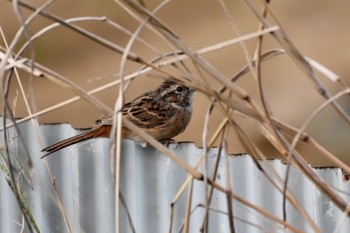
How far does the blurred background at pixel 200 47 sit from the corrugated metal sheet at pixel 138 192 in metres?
8.55

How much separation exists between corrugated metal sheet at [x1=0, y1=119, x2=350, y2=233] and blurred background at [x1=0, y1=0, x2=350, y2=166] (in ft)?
28.0

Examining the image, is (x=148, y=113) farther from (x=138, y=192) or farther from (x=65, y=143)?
(x=138, y=192)

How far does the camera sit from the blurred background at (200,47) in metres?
14.5

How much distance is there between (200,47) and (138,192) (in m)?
12.2

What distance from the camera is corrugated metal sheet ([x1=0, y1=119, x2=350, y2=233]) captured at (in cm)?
465

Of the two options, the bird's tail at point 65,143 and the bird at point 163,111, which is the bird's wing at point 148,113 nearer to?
the bird at point 163,111

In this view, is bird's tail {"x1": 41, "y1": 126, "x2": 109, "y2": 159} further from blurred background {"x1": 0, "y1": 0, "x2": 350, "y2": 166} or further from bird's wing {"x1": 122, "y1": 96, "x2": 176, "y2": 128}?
blurred background {"x1": 0, "y1": 0, "x2": 350, "y2": 166}

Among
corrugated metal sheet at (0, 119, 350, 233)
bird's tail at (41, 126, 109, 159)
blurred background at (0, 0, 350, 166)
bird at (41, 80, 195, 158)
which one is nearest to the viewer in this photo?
corrugated metal sheet at (0, 119, 350, 233)

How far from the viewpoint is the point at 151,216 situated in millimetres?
4758

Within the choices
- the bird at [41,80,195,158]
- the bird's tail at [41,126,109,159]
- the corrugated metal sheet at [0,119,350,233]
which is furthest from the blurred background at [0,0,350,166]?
the corrugated metal sheet at [0,119,350,233]

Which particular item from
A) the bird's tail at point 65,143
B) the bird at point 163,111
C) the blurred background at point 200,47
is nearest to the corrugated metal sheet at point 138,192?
the bird's tail at point 65,143

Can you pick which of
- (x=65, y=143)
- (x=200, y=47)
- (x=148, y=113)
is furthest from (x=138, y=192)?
(x=200, y=47)

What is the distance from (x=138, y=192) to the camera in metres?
4.76

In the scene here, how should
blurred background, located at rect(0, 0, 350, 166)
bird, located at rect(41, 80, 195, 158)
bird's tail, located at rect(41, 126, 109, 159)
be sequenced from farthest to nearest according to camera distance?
blurred background, located at rect(0, 0, 350, 166) → bird, located at rect(41, 80, 195, 158) → bird's tail, located at rect(41, 126, 109, 159)
